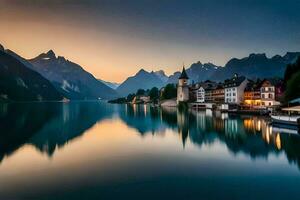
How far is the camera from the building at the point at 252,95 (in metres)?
97.8

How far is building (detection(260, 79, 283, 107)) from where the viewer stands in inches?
3533

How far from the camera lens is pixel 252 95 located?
103 metres

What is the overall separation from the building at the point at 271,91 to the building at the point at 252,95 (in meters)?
2.68

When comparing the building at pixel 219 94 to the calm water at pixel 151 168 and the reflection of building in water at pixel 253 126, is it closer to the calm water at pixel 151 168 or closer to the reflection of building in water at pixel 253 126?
the reflection of building in water at pixel 253 126

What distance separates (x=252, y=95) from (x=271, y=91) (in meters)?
11.7

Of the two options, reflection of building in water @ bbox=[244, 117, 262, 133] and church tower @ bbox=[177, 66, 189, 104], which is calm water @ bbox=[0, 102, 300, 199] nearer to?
reflection of building in water @ bbox=[244, 117, 262, 133]

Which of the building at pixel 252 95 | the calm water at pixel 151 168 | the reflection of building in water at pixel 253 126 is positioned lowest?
the calm water at pixel 151 168

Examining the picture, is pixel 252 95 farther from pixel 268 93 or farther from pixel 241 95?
pixel 268 93

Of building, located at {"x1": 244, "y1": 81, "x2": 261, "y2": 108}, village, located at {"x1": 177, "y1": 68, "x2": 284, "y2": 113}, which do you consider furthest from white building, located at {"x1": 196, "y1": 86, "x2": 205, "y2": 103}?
building, located at {"x1": 244, "y1": 81, "x2": 261, "y2": 108}

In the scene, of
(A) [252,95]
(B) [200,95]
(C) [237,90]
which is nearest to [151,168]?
(A) [252,95]

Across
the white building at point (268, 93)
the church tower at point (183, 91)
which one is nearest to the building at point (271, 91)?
the white building at point (268, 93)

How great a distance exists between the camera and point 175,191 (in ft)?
59.6

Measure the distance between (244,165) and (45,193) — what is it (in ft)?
50.8

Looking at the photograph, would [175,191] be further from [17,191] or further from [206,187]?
[17,191]
